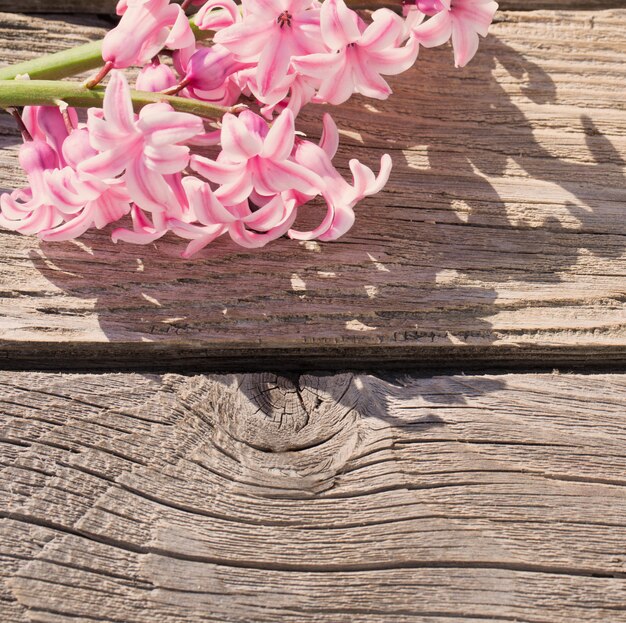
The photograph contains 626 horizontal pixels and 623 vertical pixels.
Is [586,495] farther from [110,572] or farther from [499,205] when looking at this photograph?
[110,572]

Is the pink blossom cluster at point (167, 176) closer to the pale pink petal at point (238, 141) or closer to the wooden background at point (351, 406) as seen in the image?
the pale pink petal at point (238, 141)

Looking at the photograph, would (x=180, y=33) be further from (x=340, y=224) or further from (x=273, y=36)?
(x=340, y=224)

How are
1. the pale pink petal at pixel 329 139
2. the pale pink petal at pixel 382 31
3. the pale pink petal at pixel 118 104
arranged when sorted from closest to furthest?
the pale pink petal at pixel 118 104
the pale pink petal at pixel 382 31
the pale pink petal at pixel 329 139

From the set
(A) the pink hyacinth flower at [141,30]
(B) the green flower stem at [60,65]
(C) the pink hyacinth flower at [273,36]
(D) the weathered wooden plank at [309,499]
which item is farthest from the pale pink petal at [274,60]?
(D) the weathered wooden plank at [309,499]

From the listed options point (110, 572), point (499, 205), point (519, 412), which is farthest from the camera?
point (499, 205)

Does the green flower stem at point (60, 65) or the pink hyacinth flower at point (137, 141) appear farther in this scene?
the green flower stem at point (60, 65)

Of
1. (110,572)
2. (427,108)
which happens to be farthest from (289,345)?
(427,108)

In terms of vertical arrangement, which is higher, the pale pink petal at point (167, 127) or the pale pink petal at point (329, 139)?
the pale pink petal at point (167, 127)
